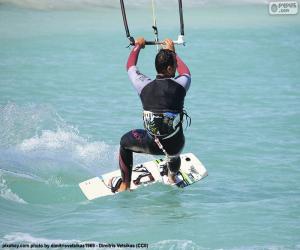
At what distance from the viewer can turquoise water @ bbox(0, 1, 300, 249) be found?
789 centimetres

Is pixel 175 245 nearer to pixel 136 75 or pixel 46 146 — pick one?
pixel 136 75

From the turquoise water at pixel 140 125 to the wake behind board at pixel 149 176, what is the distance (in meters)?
0.15

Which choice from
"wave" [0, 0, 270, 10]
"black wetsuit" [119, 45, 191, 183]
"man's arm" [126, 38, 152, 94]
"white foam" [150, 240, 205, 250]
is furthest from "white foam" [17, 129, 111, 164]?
"wave" [0, 0, 270, 10]

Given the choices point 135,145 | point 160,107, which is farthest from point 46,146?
point 160,107

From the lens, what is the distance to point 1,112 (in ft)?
45.3

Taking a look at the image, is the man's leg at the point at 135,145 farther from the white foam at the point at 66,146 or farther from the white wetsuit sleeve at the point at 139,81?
the white foam at the point at 66,146

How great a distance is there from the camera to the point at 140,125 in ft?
45.5

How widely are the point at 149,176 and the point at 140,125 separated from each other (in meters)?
4.23

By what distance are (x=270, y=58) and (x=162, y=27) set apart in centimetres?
446

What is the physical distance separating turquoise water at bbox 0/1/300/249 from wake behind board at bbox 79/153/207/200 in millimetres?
154

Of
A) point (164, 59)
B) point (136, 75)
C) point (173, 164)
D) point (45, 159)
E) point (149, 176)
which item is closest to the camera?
point (164, 59)

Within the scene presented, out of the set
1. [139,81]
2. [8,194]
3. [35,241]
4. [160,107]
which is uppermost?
[139,81]

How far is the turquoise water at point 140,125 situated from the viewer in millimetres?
7895

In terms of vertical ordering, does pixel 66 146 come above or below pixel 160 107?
below
